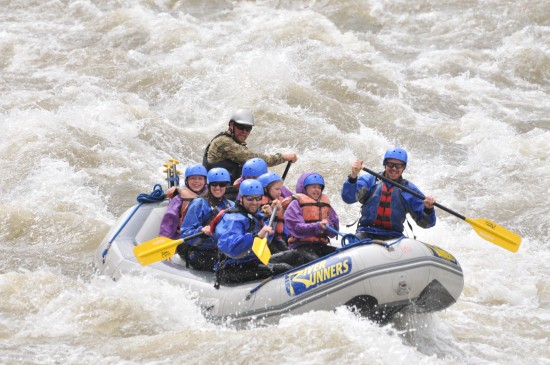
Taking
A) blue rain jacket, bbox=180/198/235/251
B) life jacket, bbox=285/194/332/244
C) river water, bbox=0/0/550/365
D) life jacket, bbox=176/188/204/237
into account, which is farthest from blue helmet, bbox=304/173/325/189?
life jacket, bbox=176/188/204/237

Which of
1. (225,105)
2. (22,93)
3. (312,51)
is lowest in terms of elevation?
(22,93)

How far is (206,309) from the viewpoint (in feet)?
22.2

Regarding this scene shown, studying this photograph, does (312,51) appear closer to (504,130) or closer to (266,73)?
(266,73)

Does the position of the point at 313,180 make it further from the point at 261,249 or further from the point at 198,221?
→ the point at 198,221

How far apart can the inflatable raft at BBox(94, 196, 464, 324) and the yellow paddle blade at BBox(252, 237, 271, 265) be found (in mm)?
284

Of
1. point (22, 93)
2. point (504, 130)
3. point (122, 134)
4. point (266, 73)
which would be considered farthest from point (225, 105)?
point (504, 130)

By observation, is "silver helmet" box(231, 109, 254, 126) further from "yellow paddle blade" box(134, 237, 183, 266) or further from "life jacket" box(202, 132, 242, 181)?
"yellow paddle blade" box(134, 237, 183, 266)

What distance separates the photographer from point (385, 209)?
6.92 m

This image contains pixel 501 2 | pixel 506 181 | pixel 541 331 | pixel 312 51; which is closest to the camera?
pixel 541 331

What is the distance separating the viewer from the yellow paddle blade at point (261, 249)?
6.24 metres

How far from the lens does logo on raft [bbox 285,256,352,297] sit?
6.21 metres

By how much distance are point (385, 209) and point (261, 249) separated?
1.22 metres

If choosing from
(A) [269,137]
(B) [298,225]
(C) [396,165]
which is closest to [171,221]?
(B) [298,225]

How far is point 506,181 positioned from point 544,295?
326 centimetres
